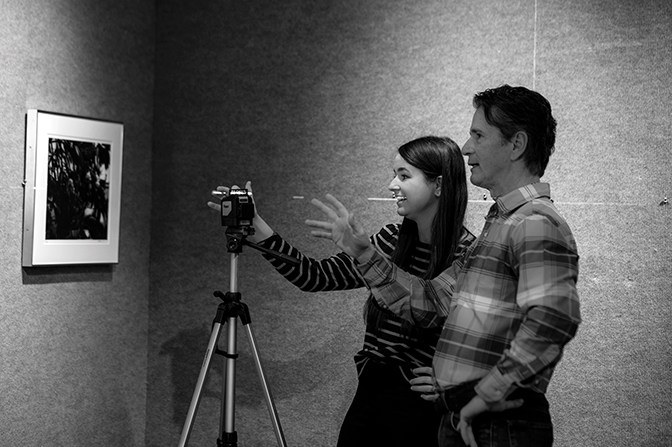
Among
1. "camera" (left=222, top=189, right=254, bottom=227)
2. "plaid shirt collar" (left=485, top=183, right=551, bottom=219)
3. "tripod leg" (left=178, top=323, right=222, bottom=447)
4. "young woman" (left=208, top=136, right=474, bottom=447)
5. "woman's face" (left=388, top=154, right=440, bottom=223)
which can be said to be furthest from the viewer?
"tripod leg" (left=178, top=323, right=222, bottom=447)

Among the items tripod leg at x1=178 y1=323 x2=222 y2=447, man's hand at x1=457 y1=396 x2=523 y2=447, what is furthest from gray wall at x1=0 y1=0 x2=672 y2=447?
man's hand at x1=457 y1=396 x2=523 y2=447

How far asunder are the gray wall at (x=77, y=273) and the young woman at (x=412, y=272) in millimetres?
1080

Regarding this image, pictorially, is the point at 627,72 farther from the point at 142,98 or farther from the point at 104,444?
the point at 104,444

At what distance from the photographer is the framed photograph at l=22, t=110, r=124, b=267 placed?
9.13 feet

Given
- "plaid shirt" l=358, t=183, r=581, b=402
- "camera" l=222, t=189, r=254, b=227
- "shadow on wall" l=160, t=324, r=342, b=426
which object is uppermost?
"camera" l=222, t=189, r=254, b=227

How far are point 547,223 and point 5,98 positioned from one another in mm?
2008

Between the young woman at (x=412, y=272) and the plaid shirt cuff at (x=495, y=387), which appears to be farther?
the young woman at (x=412, y=272)

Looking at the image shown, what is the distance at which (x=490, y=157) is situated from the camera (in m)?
1.68

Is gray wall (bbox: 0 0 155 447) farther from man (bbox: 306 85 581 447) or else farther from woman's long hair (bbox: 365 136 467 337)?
man (bbox: 306 85 581 447)

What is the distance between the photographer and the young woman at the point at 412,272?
6.82 ft

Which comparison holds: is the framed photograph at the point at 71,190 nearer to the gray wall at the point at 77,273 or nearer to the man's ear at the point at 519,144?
the gray wall at the point at 77,273

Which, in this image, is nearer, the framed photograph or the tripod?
the tripod

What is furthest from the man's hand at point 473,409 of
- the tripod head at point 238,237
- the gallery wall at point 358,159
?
the gallery wall at point 358,159

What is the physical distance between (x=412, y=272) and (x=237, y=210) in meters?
0.58
